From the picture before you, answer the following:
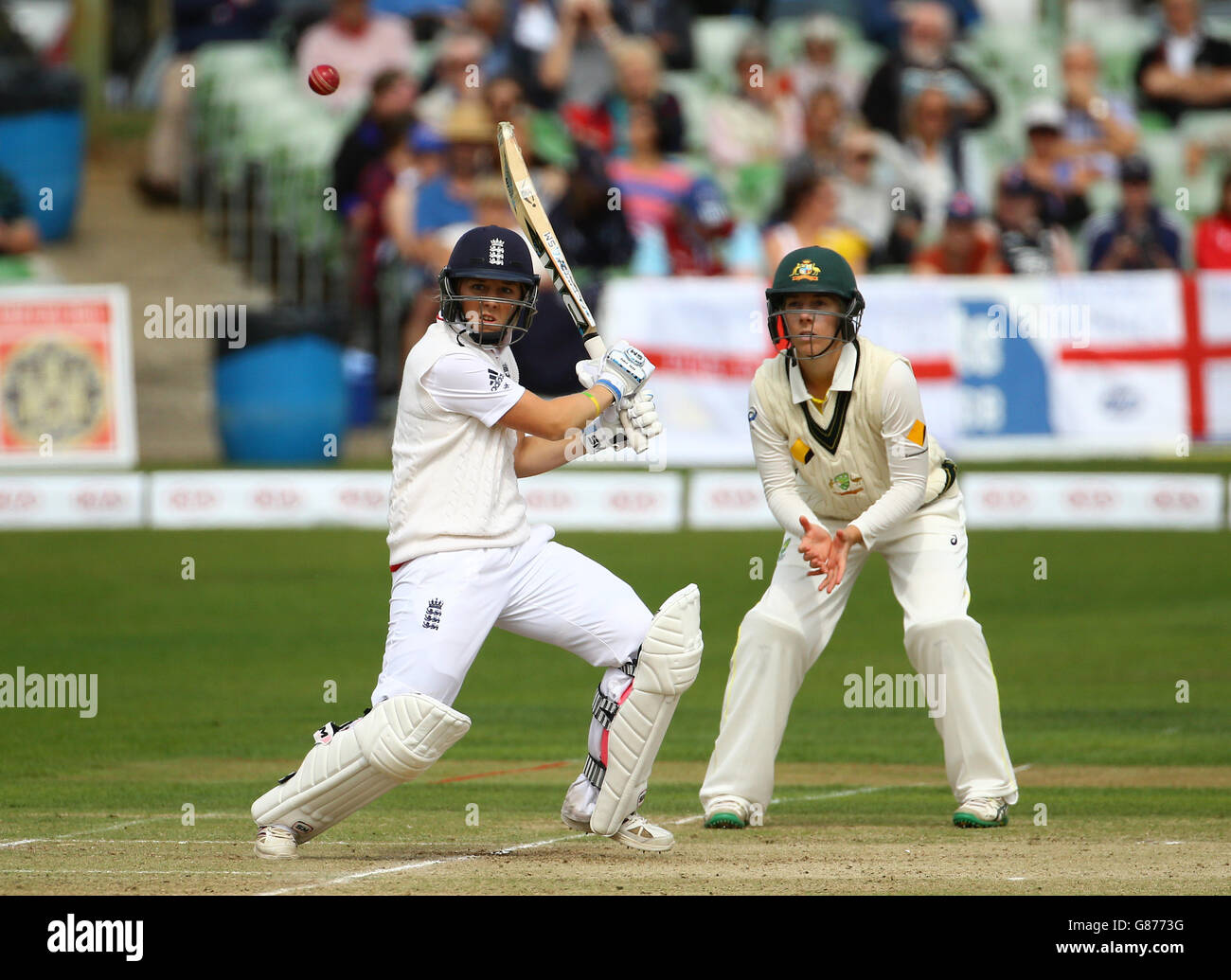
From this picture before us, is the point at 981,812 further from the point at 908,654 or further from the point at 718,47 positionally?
the point at 718,47

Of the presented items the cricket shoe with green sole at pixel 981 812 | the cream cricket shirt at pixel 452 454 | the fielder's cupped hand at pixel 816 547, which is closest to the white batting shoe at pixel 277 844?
the cream cricket shirt at pixel 452 454

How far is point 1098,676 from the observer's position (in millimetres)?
11312

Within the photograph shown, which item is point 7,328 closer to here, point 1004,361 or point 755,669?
point 1004,361

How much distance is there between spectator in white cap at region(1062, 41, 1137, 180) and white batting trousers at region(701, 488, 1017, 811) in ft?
42.6

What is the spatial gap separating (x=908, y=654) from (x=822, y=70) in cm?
1321

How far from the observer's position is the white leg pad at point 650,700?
6.88 m

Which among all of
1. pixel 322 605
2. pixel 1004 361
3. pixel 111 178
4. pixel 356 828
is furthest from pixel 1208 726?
pixel 111 178

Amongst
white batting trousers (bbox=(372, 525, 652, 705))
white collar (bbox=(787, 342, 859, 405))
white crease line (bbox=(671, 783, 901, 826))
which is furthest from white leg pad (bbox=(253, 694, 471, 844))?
white crease line (bbox=(671, 783, 901, 826))

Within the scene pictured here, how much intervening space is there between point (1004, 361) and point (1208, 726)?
712 cm

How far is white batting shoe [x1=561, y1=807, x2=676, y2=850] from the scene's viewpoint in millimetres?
7023

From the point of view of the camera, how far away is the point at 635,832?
708 cm

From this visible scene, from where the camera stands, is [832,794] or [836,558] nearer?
[836,558]

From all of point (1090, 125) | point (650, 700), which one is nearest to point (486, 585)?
point (650, 700)

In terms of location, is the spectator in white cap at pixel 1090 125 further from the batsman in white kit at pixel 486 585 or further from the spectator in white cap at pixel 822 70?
the batsman in white kit at pixel 486 585
